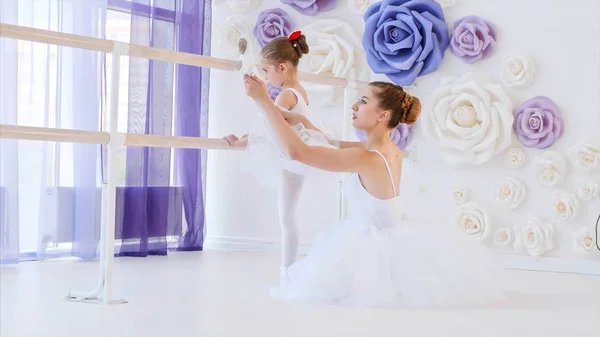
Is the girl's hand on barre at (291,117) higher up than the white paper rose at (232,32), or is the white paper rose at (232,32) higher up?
the white paper rose at (232,32)

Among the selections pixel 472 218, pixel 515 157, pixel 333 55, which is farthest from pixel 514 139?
pixel 333 55

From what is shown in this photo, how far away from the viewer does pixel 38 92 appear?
3.94 meters

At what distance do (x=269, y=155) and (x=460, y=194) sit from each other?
5.33ft

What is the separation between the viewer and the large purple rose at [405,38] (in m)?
4.18

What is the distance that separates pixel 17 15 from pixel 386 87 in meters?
1.80

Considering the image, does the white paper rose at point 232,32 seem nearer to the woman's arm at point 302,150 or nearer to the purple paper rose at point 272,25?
the purple paper rose at point 272,25

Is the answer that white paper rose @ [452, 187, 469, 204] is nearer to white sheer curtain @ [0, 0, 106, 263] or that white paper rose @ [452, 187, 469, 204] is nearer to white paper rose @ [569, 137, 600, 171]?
white paper rose @ [569, 137, 600, 171]

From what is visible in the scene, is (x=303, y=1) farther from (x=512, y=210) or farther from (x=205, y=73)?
(x=512, y=210)

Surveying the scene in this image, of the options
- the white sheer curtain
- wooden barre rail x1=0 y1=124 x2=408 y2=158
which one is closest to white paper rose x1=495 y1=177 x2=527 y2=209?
wooden barre rail x1=0 y1=124 x2=408 y2=158

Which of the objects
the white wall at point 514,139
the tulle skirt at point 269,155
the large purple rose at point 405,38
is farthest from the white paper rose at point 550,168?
the tulle skirt at point 269,155

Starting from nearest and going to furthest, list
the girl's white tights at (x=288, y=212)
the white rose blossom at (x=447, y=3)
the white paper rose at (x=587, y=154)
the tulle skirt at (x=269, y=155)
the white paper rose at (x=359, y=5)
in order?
the tulle skirt at (x=269, y=155), the girl's white tights at (x=288, y=212), the white paper rose at (x=587, y=154), the white rose blossom at (x=447, y=3), the white paper rose at (x=359, y=5)

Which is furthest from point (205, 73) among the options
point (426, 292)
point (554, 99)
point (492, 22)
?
point (426, 292)

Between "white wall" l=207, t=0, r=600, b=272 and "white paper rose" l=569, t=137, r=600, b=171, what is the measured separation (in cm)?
5

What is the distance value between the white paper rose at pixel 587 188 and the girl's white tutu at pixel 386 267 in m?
1.16
